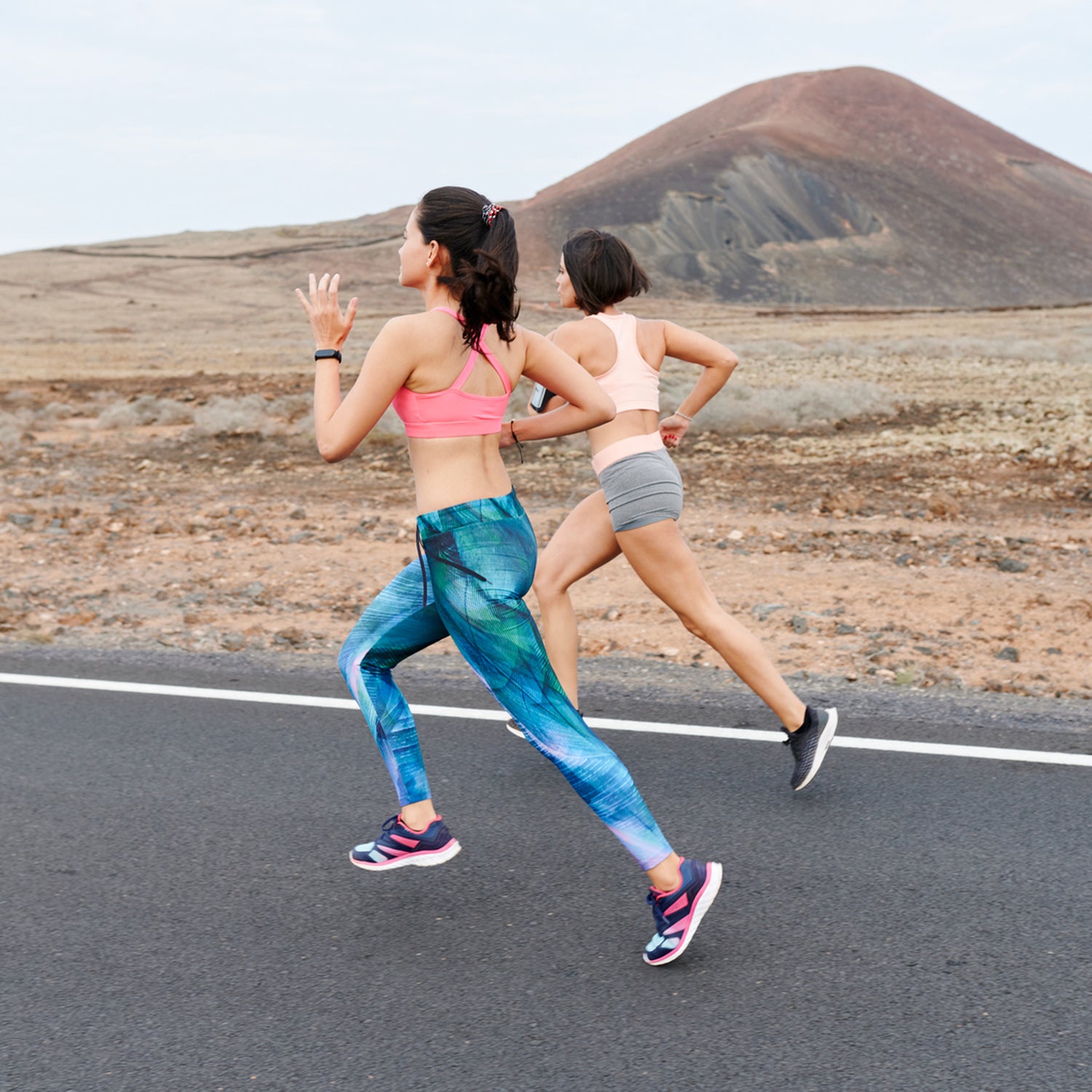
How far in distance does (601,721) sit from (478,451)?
238 centimetres

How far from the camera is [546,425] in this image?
3635 millimetres

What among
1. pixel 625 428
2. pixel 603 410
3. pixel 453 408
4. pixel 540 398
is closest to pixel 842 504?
pixel 625 428

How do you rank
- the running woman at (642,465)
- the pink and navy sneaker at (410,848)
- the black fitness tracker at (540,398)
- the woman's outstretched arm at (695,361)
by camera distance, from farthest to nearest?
the woman's outstretched arm at (695,361), the running woman at (642,465), the black fitness tracker at (540,398), the pink and navy sneaker at (410,848)

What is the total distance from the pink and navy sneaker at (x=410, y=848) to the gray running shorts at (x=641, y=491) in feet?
4.30

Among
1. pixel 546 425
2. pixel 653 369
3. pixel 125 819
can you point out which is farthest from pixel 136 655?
pixel 546 425

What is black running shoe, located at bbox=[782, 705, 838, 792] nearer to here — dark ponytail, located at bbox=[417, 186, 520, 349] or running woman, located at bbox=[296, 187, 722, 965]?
running woman, located at bbox=[296, 187, 722, 965]

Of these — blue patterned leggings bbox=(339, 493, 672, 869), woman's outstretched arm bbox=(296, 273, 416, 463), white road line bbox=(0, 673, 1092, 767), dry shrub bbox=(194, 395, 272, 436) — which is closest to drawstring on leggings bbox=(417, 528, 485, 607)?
blue patterned leggings bbox=(339, 493, 672, 869)

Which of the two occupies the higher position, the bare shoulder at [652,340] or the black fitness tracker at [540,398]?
the bare shoulder at [652,340]

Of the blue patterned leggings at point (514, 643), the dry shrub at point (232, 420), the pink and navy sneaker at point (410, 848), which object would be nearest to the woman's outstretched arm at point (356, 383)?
the blue patterned leggings at point (514, 643)

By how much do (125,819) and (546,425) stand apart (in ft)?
6.82

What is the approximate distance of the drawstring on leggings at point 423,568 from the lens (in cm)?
330

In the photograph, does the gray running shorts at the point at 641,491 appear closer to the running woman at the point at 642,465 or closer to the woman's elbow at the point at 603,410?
the running woman at the point at 642,465

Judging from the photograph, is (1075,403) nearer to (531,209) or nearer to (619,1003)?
(619,1003)

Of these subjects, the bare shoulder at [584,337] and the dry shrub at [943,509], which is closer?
the bare shoulder at [584,337]
